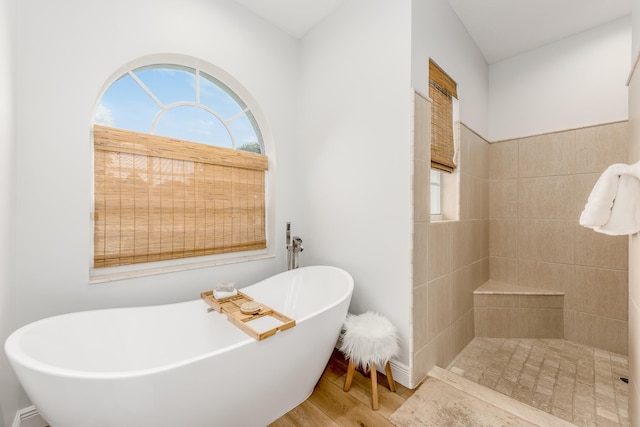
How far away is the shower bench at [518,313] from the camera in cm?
251

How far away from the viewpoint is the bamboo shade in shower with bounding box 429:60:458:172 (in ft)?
6.71

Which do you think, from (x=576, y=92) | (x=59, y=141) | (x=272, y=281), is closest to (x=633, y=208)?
(x=272, y=281)

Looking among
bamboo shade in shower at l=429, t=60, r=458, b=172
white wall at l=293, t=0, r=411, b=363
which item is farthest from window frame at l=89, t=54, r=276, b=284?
bamboo shade in shower at l=429, t=60, r=458, b=172

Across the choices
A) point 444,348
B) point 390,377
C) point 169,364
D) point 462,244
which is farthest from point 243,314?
point 462,244

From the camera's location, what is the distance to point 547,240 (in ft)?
8.64

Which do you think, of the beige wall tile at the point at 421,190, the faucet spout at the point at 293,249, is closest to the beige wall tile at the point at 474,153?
the beige wall tile at the point at 421,190

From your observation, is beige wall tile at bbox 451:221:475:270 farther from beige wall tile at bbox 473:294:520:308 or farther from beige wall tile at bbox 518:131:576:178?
beige wall tile at bbox 518:131:576:178

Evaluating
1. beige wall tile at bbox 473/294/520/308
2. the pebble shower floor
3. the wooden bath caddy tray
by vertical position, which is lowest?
the pebble shower floor

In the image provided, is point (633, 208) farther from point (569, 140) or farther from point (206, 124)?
point (206, 124)

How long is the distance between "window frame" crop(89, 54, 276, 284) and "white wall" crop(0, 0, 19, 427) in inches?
13.3

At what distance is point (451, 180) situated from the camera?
2391 millimetres

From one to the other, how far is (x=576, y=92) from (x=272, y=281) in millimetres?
3308

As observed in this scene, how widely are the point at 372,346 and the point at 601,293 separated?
2301 mm

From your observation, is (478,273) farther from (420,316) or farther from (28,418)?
(28,418)
